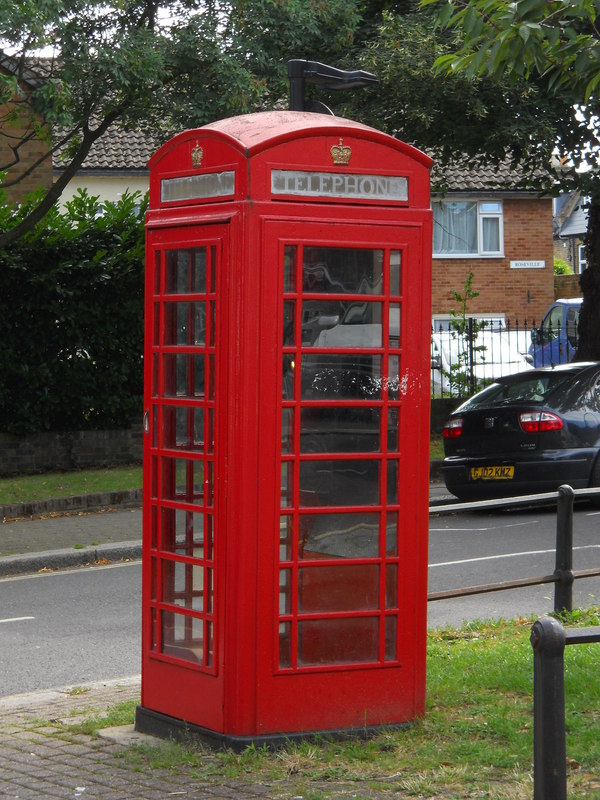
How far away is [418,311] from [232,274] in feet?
2.89

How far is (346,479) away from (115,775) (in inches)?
62.1

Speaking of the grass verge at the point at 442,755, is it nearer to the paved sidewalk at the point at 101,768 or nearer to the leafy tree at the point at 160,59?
the paved sidewalk at the point at 101,768

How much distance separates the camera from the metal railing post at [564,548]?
7.62 meters

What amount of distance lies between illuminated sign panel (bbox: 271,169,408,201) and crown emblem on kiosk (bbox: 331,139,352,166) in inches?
2.2

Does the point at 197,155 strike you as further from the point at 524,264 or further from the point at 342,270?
the point at 524,264

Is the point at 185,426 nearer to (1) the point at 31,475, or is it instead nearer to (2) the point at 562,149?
(1) the point at 31,475

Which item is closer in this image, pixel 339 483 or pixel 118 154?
pixel 339 483

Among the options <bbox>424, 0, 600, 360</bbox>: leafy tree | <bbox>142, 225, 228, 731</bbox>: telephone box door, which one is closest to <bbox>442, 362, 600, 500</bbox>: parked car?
<bbox>424, 0, 600, 360</bbox>: leafy tree

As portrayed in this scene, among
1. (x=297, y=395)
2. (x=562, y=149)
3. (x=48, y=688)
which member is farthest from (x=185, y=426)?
(x=562, y=149)

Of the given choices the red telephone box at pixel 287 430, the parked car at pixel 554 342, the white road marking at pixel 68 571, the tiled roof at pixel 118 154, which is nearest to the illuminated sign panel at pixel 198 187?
the red telephone box at pixel 287 430

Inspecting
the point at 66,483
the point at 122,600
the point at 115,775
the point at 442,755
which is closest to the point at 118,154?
the point at 66,483

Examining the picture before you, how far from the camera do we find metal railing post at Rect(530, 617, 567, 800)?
143 inches

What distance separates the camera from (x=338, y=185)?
5.46 m

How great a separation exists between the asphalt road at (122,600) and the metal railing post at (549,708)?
4.16 meters
